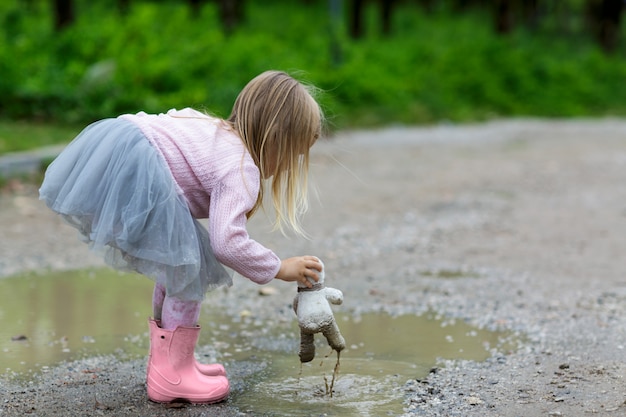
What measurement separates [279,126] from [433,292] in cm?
189

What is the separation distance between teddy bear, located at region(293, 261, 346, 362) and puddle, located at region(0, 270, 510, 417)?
0.20 m

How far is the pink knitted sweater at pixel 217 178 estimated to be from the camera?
288cm

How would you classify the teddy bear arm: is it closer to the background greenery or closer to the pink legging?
the pink legging

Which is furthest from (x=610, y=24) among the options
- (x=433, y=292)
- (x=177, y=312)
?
(x=177, y=312)

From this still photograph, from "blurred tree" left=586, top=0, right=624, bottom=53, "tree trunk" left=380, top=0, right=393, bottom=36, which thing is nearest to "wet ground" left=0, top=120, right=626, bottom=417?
"blurred tree" left=586, top=0, right=624, bottom=53

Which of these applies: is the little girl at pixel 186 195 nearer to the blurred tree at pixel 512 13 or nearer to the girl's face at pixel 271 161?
the girl's face at pixel 271 161

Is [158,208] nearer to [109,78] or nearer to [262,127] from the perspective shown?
[262,127]

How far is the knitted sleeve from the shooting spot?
287cm

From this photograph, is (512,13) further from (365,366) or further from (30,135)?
(365,366)

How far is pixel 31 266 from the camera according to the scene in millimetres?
5035

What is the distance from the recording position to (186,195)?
305cm

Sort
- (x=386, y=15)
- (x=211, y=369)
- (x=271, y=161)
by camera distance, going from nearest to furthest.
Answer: (x=271, y=161)
(x=211, y=369)
(x=386, y=15)

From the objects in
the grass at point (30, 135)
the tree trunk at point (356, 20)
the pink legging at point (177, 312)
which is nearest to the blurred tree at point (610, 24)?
the tree trunk at point (356, 20)

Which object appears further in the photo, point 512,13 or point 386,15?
point 512,13
